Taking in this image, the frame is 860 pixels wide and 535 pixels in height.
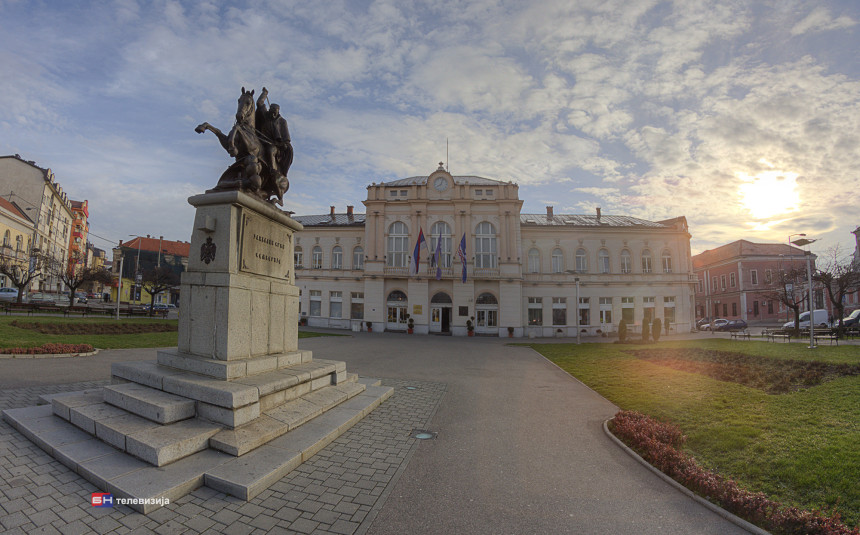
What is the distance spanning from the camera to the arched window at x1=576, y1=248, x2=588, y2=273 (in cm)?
4156

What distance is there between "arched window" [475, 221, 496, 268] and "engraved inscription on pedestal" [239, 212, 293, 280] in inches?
1265

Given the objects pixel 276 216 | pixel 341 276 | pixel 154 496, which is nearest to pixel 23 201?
pixel 341 276

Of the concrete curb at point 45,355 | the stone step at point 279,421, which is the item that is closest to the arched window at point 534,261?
the stone step at point 279,421

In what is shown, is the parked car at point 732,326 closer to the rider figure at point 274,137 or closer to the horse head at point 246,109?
the rider figure at point 274,137

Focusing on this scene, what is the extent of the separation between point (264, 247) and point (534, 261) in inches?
1451

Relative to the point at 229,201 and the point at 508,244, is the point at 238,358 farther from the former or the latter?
the point at 508,244

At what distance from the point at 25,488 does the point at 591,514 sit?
241 inches

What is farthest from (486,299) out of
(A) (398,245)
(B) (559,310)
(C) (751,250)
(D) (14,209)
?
(D) (14,209)

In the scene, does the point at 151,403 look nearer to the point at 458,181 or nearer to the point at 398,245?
the point at 398,245

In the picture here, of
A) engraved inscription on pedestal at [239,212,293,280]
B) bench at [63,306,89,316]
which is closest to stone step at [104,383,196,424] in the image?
engraved inscription on pedestal at [239,212,293,280]

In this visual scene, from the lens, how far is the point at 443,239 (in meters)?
40.3

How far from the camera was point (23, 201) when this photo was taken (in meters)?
50.4

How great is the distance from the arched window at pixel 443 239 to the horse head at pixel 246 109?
31605 mm

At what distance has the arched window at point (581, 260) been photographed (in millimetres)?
41562
